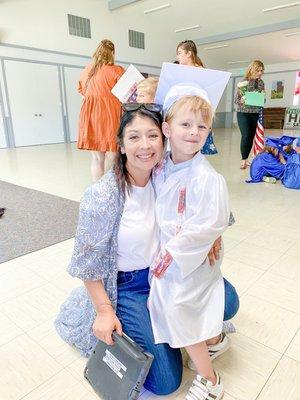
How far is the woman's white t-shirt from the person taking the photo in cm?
102

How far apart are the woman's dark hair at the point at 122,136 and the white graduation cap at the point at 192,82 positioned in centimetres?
5

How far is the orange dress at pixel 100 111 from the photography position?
272 centimetres

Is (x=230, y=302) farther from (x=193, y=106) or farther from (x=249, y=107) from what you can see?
(x=249, y=107)

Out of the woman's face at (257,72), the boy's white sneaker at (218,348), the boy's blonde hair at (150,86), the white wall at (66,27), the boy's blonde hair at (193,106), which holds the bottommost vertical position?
the boy's white sneaker at (218,348)

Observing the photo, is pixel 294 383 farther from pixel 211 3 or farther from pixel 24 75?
pixel 211 3

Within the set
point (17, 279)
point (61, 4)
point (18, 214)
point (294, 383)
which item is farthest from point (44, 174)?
point (61, 4)

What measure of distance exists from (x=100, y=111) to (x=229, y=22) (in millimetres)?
8136

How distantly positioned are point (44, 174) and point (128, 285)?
11.6 feet

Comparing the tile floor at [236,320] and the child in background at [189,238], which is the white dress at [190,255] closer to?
the child in background at [189,238]

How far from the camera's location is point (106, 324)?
0.99m

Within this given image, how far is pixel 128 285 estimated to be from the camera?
1.11 meters

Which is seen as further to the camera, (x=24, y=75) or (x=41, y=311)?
(x=24, y=75)

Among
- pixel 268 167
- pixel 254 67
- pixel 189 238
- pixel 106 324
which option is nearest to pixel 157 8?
pixel 254 67

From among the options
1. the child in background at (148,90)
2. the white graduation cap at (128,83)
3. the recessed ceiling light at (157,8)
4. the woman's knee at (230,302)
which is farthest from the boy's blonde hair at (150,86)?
the recessed ceiling light at (157,8)
